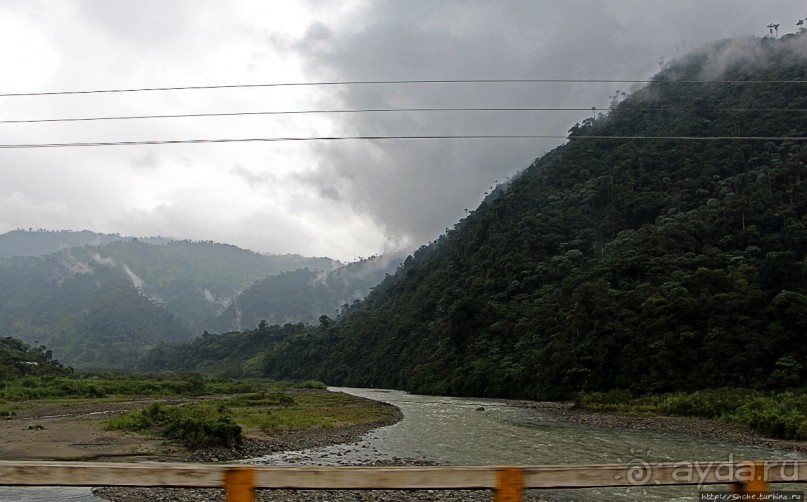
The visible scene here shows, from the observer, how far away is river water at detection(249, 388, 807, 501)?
23516 mm

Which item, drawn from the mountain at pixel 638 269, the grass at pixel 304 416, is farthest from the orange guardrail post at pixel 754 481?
the grass at pixel 304 416

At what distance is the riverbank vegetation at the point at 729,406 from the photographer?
30.9m

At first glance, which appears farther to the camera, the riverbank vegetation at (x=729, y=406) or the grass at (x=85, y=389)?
the grass at (x=85, y=389)

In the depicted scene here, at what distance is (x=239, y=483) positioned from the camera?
4.43m

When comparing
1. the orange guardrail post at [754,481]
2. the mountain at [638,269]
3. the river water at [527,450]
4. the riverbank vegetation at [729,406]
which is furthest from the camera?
the mountain at [638,269]

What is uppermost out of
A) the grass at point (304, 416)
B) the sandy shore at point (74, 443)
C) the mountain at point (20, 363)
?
the mountain at point (20, 363)

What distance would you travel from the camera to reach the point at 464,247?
120438 millimetres

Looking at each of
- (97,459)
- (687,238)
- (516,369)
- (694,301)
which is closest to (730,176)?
(687,238)

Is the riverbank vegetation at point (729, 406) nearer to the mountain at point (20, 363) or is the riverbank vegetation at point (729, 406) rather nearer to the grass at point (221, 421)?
the grass at point (221, 421)

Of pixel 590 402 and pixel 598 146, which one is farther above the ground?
pixel 598 146

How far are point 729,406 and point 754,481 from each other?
41049 mm

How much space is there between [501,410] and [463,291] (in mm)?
51218

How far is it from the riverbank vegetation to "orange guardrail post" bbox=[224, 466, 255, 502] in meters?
34.6

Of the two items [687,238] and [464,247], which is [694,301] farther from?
[464,247]
